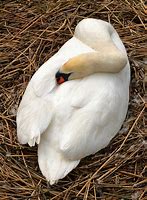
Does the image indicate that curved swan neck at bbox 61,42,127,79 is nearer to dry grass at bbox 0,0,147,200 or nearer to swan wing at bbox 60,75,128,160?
swan wing at bbox 60,75,128,160

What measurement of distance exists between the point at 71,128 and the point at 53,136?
95 mm

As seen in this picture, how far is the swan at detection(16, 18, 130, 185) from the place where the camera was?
2473mm

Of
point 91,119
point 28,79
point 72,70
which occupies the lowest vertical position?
point 28,79

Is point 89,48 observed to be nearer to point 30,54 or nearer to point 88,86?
point 88,86

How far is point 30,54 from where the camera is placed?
9.98ft

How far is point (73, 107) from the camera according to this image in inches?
98.2

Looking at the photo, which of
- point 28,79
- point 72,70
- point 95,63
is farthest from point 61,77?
point 28,79

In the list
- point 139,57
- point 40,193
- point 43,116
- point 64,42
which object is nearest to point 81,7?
point 64,42

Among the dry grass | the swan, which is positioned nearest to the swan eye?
the swan

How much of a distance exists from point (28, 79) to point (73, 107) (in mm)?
522

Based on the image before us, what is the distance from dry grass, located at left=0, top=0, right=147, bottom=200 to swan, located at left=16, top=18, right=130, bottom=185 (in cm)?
8

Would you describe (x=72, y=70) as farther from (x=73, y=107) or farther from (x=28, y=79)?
(x=28, y=79)

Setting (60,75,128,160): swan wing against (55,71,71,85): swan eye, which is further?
(55,71,71,85): swan eye

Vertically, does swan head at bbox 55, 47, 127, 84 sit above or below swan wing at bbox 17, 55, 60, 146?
above
